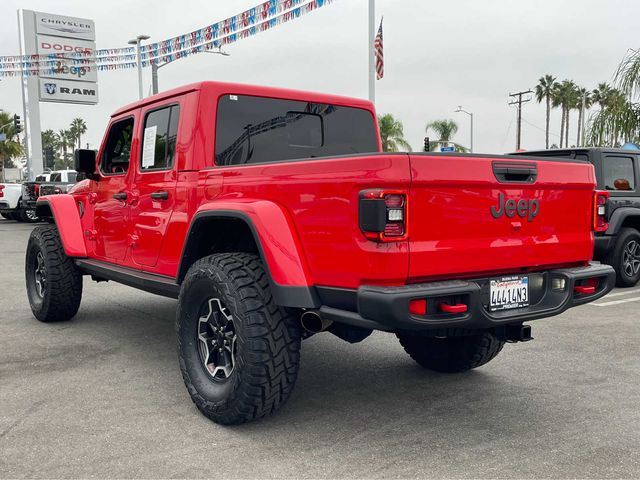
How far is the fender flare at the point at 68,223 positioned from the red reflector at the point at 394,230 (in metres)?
3.53

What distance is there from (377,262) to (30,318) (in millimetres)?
4707

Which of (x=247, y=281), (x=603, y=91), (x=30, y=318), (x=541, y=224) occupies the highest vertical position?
(x=603, y=91)

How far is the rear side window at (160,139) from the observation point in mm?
4305

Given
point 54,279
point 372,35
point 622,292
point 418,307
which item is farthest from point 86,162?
point 372,35

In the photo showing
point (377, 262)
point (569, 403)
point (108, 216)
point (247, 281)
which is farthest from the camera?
point (108, 216)

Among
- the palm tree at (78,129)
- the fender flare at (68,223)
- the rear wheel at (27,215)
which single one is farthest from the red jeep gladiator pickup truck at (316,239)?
the palm tree at (78,129)

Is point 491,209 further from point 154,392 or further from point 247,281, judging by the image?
point 154,392

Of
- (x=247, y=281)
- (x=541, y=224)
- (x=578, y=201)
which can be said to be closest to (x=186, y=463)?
(x=247, y=281)

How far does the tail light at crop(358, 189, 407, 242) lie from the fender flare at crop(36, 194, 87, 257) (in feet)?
11.4

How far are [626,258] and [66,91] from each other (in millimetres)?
36025

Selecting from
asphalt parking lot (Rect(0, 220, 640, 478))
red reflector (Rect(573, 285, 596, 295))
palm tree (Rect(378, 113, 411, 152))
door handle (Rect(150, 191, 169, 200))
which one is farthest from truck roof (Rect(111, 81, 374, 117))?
palm tree (Rect(378, 113, 411, 152))

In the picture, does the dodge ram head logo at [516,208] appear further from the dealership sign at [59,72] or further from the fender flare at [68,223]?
the dealership sign at [59,72]

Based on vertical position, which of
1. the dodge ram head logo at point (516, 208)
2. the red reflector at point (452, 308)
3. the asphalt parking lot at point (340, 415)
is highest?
the dodge ram head logo at point (516, 208)

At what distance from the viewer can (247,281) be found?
11.0 feet
